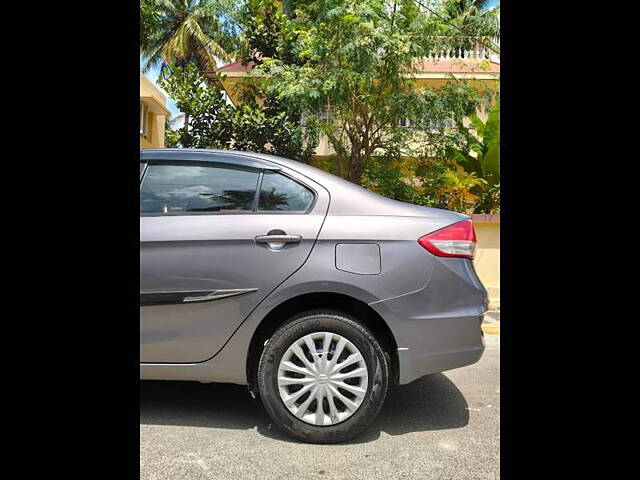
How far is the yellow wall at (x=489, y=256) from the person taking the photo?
7.74 meters

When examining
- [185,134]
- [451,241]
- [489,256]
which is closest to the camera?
[451,241]

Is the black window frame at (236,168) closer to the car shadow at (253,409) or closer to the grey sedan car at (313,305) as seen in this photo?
the grey sedan car at (313,305)

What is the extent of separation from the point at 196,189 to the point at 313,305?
890mm

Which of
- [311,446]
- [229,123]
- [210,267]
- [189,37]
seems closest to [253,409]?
[311,446]

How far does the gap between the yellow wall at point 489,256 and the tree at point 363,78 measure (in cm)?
231

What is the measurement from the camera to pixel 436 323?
2.46 m

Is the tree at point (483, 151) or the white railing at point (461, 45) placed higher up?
the white railing at point (461, 45)

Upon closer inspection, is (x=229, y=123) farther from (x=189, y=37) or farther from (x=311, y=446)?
(x=189, y=37)

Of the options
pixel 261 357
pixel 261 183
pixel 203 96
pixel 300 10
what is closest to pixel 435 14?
pixel 300 10

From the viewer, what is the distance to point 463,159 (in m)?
10.6

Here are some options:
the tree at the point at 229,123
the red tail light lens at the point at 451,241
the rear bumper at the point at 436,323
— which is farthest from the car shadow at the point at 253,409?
the tree at the point at 229,123
